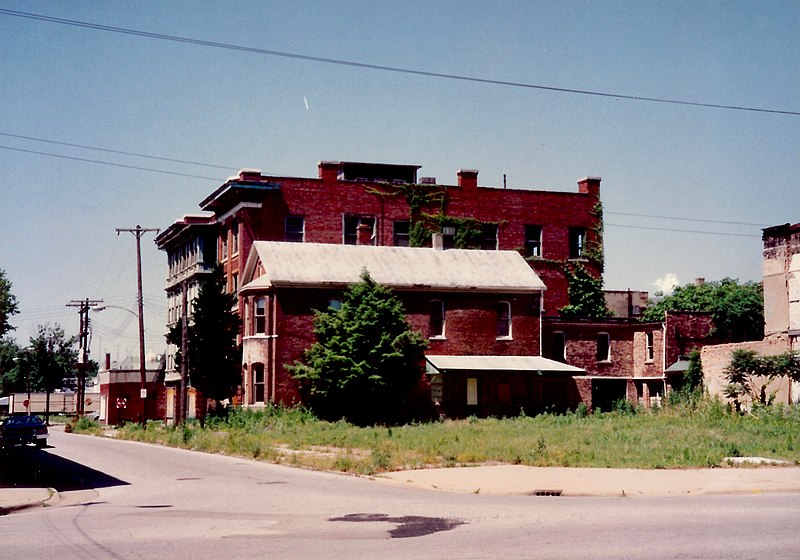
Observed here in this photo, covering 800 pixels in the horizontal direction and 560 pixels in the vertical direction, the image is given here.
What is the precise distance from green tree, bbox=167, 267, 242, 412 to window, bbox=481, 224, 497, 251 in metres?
19.4

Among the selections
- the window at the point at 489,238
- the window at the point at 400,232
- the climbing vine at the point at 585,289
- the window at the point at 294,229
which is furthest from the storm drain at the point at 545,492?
the climbing vine at the point at 585,289

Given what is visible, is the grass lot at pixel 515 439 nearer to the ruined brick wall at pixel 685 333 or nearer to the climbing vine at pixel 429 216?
the ruined brick wall at pixel 685 333

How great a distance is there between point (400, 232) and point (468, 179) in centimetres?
602

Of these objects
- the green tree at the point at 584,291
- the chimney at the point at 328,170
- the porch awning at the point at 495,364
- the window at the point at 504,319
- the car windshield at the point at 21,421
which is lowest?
the car windshield at the point at 21,421

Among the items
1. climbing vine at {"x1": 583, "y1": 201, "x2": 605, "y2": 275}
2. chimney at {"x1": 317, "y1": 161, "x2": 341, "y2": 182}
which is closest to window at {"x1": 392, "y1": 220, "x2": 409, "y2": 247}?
chimney at {"x1": 317, "y1": 161, "x2": 341, "y2": 182}

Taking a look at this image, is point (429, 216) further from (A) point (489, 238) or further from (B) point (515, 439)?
(B) point (515, 439)

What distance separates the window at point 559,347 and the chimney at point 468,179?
510 inches

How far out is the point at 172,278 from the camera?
7500cm

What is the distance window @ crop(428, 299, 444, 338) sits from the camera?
53781mm

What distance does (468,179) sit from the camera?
6581 centimetres

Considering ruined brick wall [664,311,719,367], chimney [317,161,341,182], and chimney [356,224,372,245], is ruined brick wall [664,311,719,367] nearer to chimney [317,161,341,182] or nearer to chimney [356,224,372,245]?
chimney [356,224,372,245]

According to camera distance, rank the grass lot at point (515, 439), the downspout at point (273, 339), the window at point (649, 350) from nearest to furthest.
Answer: the grass lot at point (515, 439), the downspout at point (273, 339), the window at point (649, 350)

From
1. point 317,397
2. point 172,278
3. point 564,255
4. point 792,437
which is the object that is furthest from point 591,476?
point 172,278

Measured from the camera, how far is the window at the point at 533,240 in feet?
217
